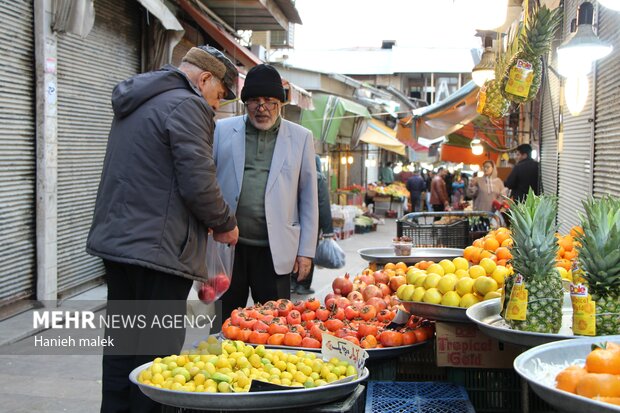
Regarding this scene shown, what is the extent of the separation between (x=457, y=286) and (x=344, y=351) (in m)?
0.99

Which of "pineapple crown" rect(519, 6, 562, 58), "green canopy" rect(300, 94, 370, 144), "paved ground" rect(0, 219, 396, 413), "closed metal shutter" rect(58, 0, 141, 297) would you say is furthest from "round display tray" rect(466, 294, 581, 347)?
"green canopy" rect(300, 94, 370, 144)

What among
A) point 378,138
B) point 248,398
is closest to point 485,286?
point 248,398

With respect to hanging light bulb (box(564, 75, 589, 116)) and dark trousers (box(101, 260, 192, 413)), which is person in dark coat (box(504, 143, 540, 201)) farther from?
dark trousers (box(101, 260, 192, 413))

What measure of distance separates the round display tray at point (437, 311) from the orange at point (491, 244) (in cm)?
172

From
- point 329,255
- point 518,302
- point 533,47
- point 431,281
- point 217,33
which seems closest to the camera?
point 518,302

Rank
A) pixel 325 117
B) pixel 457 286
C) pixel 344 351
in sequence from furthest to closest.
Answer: pixel 325 117 < pixel 457 286 < pixel 344 351

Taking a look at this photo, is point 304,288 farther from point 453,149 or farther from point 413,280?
point 453,149

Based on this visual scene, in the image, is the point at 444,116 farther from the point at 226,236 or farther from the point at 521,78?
the point at 226,236

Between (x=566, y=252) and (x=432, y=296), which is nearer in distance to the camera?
(x=432, y=296)

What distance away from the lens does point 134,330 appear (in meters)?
3.66

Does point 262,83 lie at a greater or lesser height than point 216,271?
greater

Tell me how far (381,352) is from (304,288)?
22.2ft

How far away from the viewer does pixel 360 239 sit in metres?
19.5

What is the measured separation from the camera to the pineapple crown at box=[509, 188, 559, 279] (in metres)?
3.27
